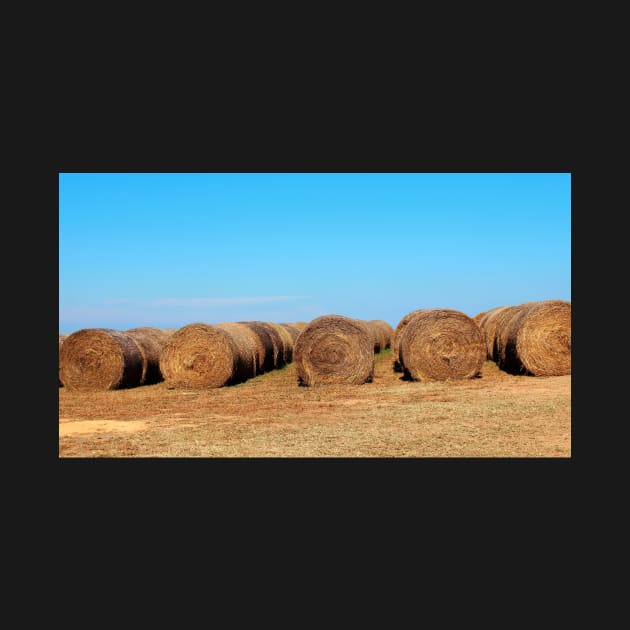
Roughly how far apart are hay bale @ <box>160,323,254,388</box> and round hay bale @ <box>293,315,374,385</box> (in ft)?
6.14

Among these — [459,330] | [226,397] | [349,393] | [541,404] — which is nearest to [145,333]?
[226,397]

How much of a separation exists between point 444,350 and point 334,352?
9.29ft

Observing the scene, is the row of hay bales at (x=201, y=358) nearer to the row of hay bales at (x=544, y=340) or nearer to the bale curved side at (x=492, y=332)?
the row of hay bales at (x=544, y=340)

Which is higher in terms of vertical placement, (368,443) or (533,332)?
(533,332)

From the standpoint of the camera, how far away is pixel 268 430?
1070 cm

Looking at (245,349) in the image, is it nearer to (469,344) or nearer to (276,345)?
(276,345)

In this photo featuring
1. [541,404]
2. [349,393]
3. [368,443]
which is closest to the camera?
[368,443]

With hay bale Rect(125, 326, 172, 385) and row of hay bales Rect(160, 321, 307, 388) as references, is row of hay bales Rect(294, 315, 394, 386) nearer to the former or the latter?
row of hay bales Rect(160, 321, 307, 388)

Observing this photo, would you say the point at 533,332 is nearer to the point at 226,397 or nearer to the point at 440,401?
the point at 440,401

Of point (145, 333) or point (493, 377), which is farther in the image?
point (145, 333)

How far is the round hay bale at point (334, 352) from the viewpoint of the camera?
16938 mm

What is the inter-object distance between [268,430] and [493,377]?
29.1ft

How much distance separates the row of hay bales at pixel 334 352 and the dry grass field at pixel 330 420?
405 mm

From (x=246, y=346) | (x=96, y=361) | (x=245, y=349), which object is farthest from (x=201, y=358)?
(x=96, y=361)
